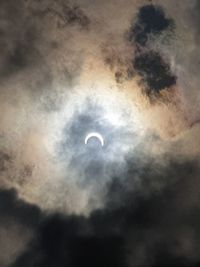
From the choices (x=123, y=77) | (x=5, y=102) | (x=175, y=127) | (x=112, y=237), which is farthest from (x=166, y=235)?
(x=5, y=102)

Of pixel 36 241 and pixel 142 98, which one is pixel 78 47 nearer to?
pixel 142 98

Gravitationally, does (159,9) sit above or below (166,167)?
above

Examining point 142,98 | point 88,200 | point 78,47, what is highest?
point 78,47

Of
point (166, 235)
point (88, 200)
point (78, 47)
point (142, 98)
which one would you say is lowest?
point (166, 235)

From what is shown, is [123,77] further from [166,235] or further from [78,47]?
[166,235]

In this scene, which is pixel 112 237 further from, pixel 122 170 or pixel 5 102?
pixel 5 102

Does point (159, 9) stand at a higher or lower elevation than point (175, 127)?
higher

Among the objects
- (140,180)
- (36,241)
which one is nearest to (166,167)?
(140,180)
